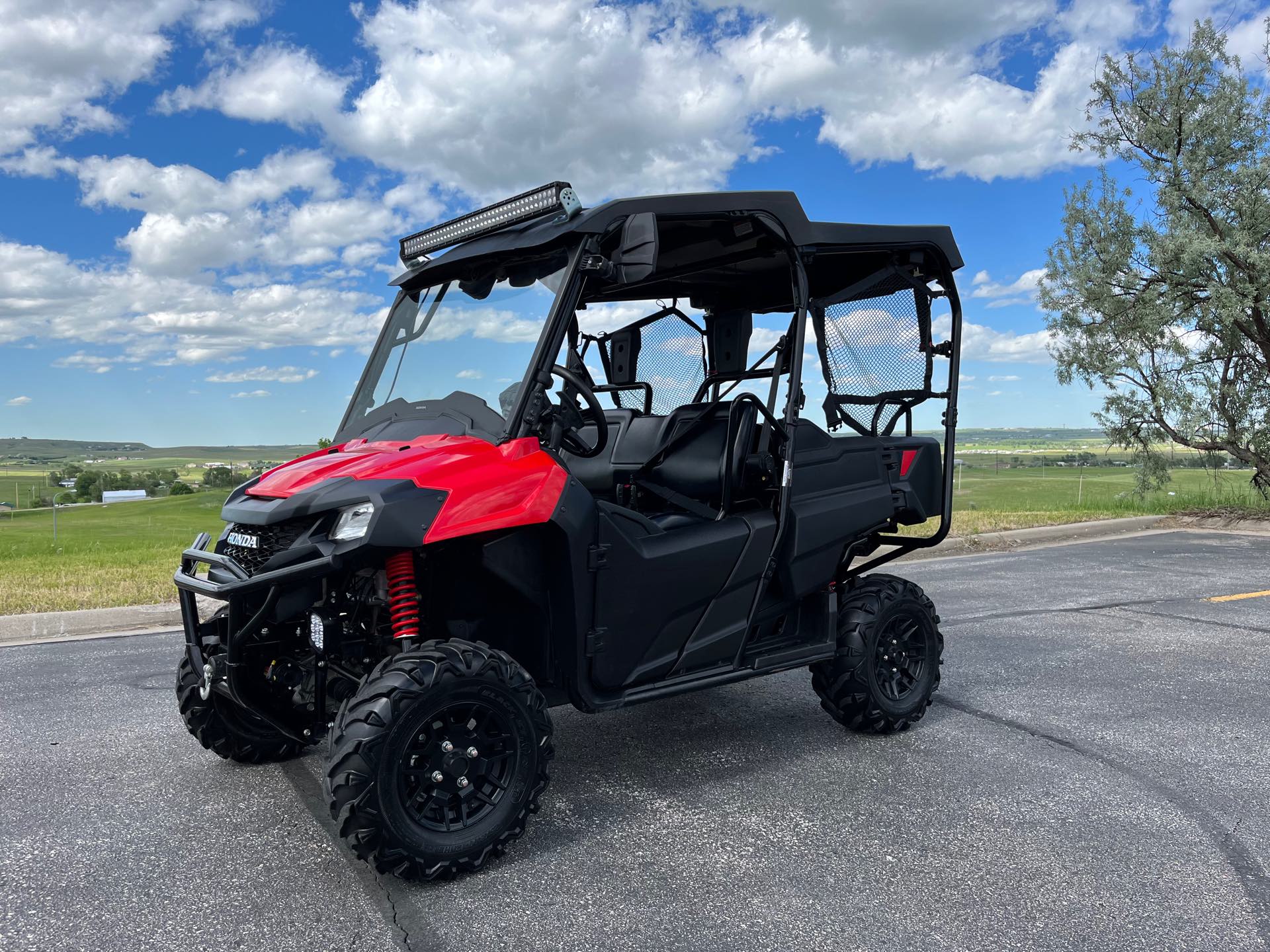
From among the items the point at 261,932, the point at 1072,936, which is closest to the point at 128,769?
the point at 261,932

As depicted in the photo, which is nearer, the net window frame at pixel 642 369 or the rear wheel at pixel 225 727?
the rear wheel at pixel 225 727

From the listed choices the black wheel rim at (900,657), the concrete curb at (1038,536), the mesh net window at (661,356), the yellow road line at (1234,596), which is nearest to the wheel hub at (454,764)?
the black wheel rim at (900,657)

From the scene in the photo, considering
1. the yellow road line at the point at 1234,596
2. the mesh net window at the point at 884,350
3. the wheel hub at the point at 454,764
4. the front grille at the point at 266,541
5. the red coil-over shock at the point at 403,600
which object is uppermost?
the mesh net window at the point at 884,350

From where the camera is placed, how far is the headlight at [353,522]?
132 inches

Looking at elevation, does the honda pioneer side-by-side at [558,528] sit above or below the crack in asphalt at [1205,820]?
above

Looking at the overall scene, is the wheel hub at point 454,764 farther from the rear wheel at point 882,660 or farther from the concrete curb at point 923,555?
the concrete curb at point 923,555

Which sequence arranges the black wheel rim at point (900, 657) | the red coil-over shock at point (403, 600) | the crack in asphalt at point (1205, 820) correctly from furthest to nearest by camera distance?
the black wheel rim at point (900, 657)
the red coil-over shock at point (403, 600)
the crack in asphalt at point (1205, 820)

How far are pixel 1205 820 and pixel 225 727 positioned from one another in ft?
13.5

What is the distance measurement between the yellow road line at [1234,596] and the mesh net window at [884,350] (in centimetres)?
492

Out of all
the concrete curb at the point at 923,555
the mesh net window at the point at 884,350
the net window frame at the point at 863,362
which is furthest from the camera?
the concrete curb at the point at 923,555

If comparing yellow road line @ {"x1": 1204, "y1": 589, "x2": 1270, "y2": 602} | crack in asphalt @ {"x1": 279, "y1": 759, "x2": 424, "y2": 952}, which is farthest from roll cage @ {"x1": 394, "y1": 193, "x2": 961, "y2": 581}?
yellow road line @ {"x1": 1204, "y1": 589, "x2": 1270, "y2": 602}

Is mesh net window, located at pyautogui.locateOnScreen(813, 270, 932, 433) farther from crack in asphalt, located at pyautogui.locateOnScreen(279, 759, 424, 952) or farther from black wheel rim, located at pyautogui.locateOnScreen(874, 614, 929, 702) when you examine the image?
crack in asphalt, located at pyautogui.locateOnScreen(279, 759, 424, 952)

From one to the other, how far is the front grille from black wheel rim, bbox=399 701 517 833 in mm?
813

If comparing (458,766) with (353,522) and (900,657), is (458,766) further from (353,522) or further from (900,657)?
(900,657)
